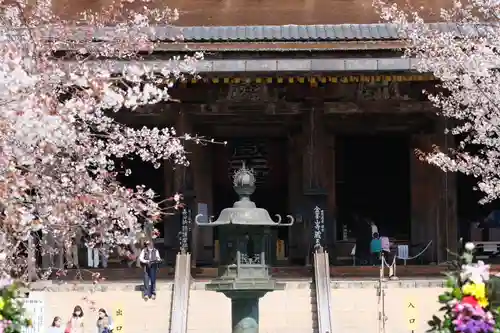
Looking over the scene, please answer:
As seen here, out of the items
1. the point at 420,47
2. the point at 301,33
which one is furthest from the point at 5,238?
the point at 301,33

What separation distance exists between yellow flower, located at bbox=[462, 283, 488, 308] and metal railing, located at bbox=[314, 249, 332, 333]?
1024 cm

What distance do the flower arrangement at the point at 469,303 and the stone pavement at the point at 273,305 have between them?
402 inches

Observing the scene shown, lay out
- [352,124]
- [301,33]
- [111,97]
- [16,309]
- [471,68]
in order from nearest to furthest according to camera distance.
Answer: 1. [16,309]
2. [111,97]
3. [471,68]
4. [301,33]
5. [352,124]

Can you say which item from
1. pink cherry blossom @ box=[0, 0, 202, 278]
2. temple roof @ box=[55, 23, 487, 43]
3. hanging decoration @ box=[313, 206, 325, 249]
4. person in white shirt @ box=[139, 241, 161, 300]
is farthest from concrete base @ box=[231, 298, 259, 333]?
hanging decoration @ box=[313, 206, 325, 249]

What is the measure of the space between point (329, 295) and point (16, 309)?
11.9 metres

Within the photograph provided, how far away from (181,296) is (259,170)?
9.61 metres

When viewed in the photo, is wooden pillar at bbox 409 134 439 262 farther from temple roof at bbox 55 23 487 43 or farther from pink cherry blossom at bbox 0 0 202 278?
pink cherry blossom at bbox 0 0 202 278

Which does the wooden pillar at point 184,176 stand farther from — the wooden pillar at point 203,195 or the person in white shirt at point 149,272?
the person in white shirt at point 149,272

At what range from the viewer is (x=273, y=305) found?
2075 centimetres

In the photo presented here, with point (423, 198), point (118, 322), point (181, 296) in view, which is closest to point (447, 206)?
point (423, 198)

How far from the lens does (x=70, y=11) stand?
90.7 ft

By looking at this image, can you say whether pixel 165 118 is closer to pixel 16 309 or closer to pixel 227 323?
pixel 227 323

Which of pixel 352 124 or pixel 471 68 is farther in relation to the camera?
pixel 352 124

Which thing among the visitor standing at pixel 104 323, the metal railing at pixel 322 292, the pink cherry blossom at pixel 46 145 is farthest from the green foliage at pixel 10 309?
the metal railing at pixel 322 292
